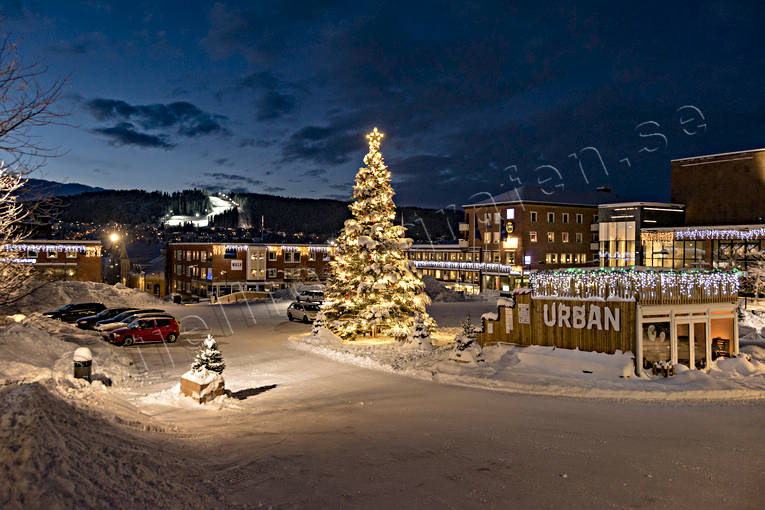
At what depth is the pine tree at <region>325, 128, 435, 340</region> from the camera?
77.9 feet

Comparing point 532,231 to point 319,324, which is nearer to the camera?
point 319,324

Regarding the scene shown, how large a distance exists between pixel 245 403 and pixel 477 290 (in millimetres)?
53834

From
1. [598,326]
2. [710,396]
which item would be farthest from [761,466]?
[598,326]

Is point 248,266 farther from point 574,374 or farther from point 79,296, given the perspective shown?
point 574,374

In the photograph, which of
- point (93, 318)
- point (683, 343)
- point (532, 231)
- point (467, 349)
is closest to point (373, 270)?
point (467, 349)

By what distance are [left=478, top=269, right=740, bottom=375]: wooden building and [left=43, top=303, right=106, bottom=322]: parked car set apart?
89.4ft

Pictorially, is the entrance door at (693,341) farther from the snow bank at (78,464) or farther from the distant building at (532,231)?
the distant building at (532,231)

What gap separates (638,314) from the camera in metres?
16.3

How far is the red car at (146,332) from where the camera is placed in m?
23.4

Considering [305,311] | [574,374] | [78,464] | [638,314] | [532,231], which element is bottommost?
[574,374]

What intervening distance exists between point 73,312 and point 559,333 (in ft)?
95.5

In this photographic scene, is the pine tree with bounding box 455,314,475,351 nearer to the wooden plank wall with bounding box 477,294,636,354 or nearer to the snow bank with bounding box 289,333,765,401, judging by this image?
→ the snow bank with bounding box 289,333,765,401

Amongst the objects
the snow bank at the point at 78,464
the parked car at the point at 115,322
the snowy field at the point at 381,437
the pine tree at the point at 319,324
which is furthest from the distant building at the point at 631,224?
the snow bank at the point at 78,464

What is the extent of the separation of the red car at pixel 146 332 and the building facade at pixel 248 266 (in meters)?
38.2
